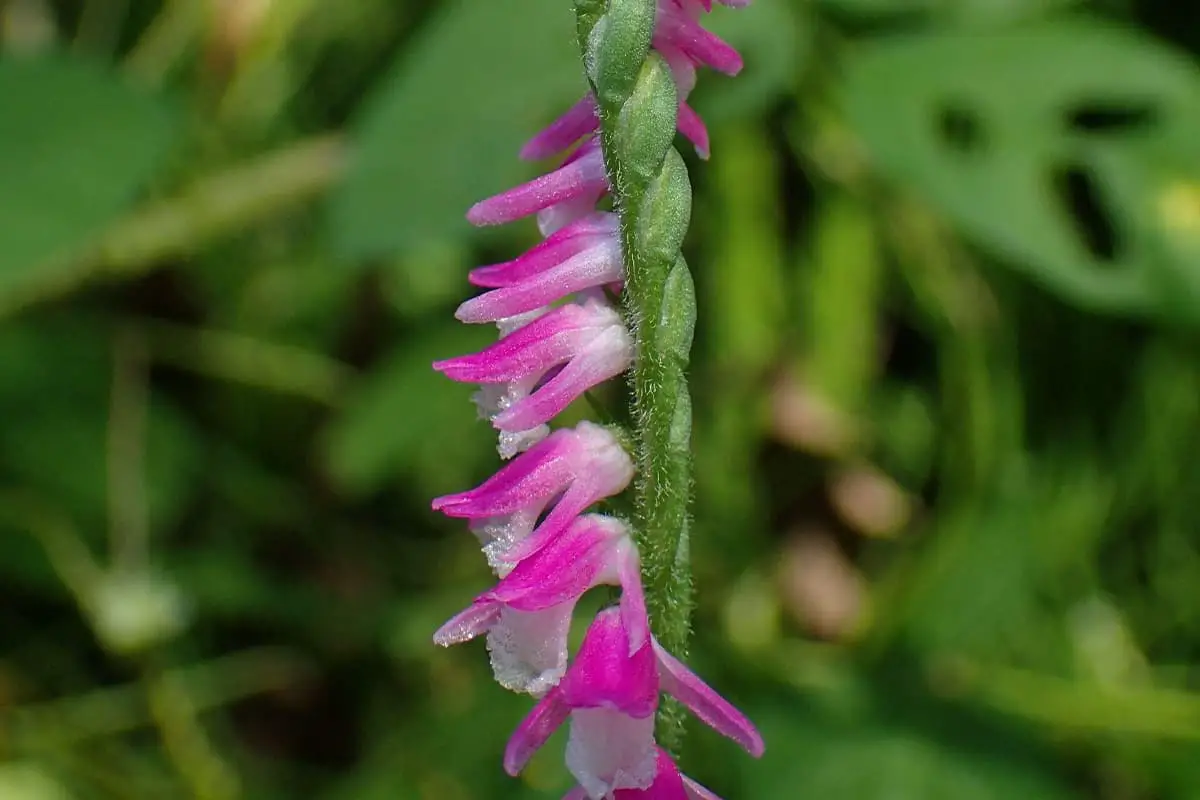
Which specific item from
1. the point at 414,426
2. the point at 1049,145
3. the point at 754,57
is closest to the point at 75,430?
the point at 414,426

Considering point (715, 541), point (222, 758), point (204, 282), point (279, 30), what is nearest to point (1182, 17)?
point (715, 541)

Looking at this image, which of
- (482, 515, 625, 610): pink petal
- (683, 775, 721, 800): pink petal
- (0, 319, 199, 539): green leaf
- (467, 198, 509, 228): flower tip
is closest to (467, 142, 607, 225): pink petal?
(467, 198, 509, 228): flower tip

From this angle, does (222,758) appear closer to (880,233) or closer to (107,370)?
(107,370)

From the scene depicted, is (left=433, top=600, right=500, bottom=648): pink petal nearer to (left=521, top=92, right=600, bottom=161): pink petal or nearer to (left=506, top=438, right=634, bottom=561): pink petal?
(left=506, top=438, right=634, bottom=561): pink petal

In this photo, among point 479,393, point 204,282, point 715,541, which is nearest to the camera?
point 479,393

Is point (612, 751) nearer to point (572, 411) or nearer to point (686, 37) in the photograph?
point (686, 37)
